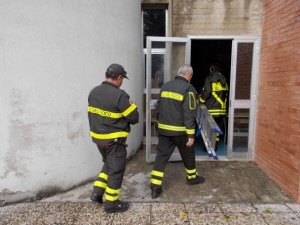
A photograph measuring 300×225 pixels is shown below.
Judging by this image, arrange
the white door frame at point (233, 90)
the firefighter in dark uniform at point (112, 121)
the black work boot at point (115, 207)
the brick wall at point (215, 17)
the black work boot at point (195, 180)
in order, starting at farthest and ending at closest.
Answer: the brick wall at point (215, 17)
the white door frame at point (233, 90)
the black work boot at point (195, 180)
the black work boot at point (115, 207)
the firefighter in dark uniform at point (112, 121)

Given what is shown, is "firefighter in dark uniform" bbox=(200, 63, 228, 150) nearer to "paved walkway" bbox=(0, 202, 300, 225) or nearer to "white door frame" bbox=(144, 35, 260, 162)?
"white door frame" bbox=(144, 35, 260, 162)

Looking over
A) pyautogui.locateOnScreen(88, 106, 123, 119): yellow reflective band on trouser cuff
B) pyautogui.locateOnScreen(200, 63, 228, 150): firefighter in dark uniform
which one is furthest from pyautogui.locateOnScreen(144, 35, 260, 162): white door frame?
pyautogui.locateOnScreen(88, 106, 123, 119): yellow reflective band on trouser cuff

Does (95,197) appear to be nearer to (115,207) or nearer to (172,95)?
(115,207)

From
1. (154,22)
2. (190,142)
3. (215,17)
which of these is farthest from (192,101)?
(154,22)

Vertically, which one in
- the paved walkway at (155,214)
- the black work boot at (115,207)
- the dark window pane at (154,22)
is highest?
the dark window pane at (154,22)

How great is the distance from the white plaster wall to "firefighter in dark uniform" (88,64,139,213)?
73cm

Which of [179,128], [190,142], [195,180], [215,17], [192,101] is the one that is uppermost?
[215,17]

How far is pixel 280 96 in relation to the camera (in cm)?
393

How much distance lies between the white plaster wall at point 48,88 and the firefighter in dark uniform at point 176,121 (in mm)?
1116

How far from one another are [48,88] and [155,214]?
2.20m

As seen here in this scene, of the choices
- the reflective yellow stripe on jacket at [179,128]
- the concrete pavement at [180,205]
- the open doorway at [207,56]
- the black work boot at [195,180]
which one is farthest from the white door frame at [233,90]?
the open doorway at [207,56]

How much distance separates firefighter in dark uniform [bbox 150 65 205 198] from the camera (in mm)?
3535

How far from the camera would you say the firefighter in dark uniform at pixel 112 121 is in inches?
119

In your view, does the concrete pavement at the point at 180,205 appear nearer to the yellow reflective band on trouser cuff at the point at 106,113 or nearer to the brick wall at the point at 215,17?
the yellow reflective band on trouser cuff at the point at 106,113
